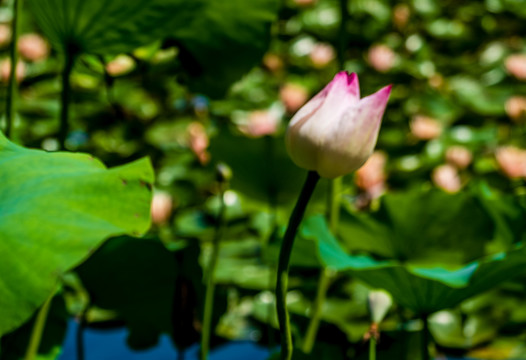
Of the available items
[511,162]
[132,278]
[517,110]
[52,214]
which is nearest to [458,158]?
[511,162]

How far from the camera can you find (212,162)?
Result: 78cm

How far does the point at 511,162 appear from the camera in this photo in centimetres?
146

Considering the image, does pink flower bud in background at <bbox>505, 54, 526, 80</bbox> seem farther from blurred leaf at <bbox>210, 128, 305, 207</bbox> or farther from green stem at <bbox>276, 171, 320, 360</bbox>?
green stem at <bbox>276, 171, 320, 360</bbox>

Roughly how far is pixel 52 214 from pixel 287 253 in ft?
0.44

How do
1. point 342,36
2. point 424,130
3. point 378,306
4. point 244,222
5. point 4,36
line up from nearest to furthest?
point 378,306
point 342,36
point 244,222
point 424,130
point 4,36

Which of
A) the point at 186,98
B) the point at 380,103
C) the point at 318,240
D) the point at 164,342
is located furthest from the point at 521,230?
the point at 186,98

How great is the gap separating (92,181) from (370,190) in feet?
3.41

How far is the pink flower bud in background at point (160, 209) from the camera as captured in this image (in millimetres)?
1287

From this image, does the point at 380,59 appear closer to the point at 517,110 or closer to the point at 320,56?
the point at 320,56

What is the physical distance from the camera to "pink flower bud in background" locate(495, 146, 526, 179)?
1.44 metres

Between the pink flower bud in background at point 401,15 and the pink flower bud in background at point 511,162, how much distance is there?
141 cm

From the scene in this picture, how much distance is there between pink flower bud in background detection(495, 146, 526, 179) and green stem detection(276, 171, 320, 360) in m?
1.16

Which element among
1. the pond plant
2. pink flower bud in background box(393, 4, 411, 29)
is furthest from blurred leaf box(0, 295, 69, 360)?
pink flower bud in background box(393, 4, 411, 29)

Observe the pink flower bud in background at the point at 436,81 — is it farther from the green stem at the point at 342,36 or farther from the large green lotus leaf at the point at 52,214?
the large green lotus leaf at the point at 52,214
